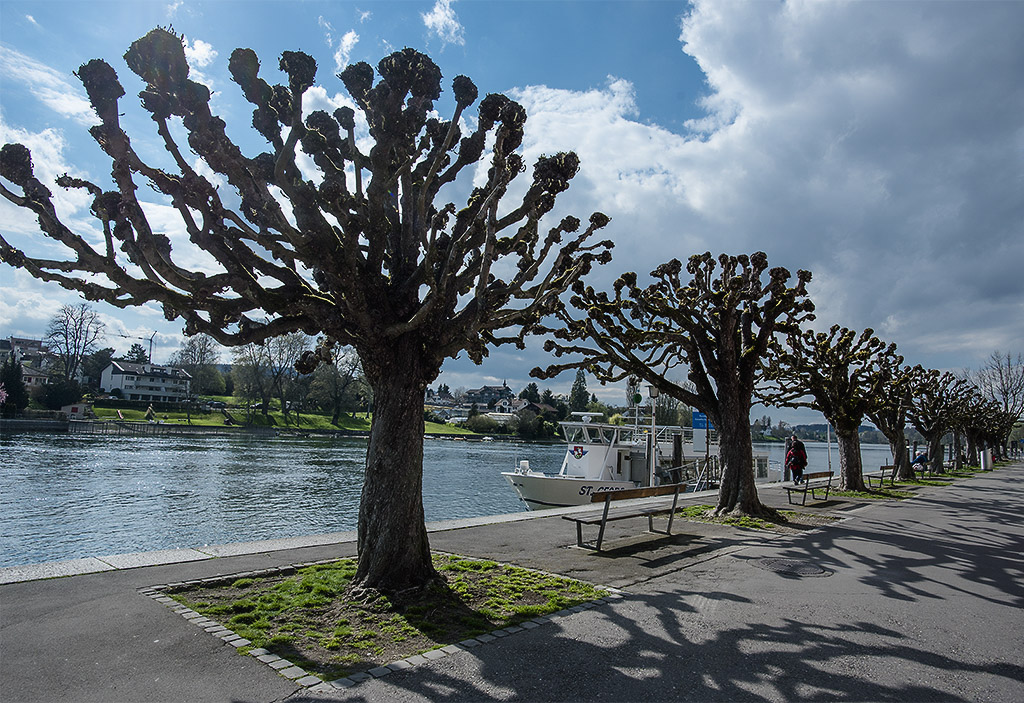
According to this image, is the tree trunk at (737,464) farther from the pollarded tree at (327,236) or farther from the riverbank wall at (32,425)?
the riverbank wall at (32,425)

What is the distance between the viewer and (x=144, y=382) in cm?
10644

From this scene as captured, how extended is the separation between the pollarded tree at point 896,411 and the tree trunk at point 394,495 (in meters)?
24.7

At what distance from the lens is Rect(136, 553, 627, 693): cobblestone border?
4513 mm

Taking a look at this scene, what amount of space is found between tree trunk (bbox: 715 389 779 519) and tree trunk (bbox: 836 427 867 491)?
417 inches

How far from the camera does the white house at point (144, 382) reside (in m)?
103

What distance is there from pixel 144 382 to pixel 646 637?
120 meters

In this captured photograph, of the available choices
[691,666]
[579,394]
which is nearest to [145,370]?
[579,394]

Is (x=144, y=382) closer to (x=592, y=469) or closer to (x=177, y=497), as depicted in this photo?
(x=177, y=497)

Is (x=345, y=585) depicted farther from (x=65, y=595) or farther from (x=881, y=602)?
(x=881, y=602)

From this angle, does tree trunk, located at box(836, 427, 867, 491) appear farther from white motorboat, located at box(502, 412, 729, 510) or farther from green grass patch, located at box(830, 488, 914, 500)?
white motorboat, located at box(502, 412, 729, 510)

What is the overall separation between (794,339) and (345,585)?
20.1m

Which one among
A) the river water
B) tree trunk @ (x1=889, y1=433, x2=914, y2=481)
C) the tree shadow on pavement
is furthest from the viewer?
tree trunk @ (x1=889, y1=433, x2=914, y2=481)

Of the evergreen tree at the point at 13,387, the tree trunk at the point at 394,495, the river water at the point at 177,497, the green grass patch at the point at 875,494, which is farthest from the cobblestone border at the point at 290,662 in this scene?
the evergreen tree at the point at 13,387

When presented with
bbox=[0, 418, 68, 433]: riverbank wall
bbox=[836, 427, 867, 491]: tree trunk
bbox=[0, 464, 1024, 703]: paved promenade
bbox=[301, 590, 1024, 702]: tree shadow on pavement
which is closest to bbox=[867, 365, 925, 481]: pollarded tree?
bbox=[836, 427, 867, 491]: tree trunk
